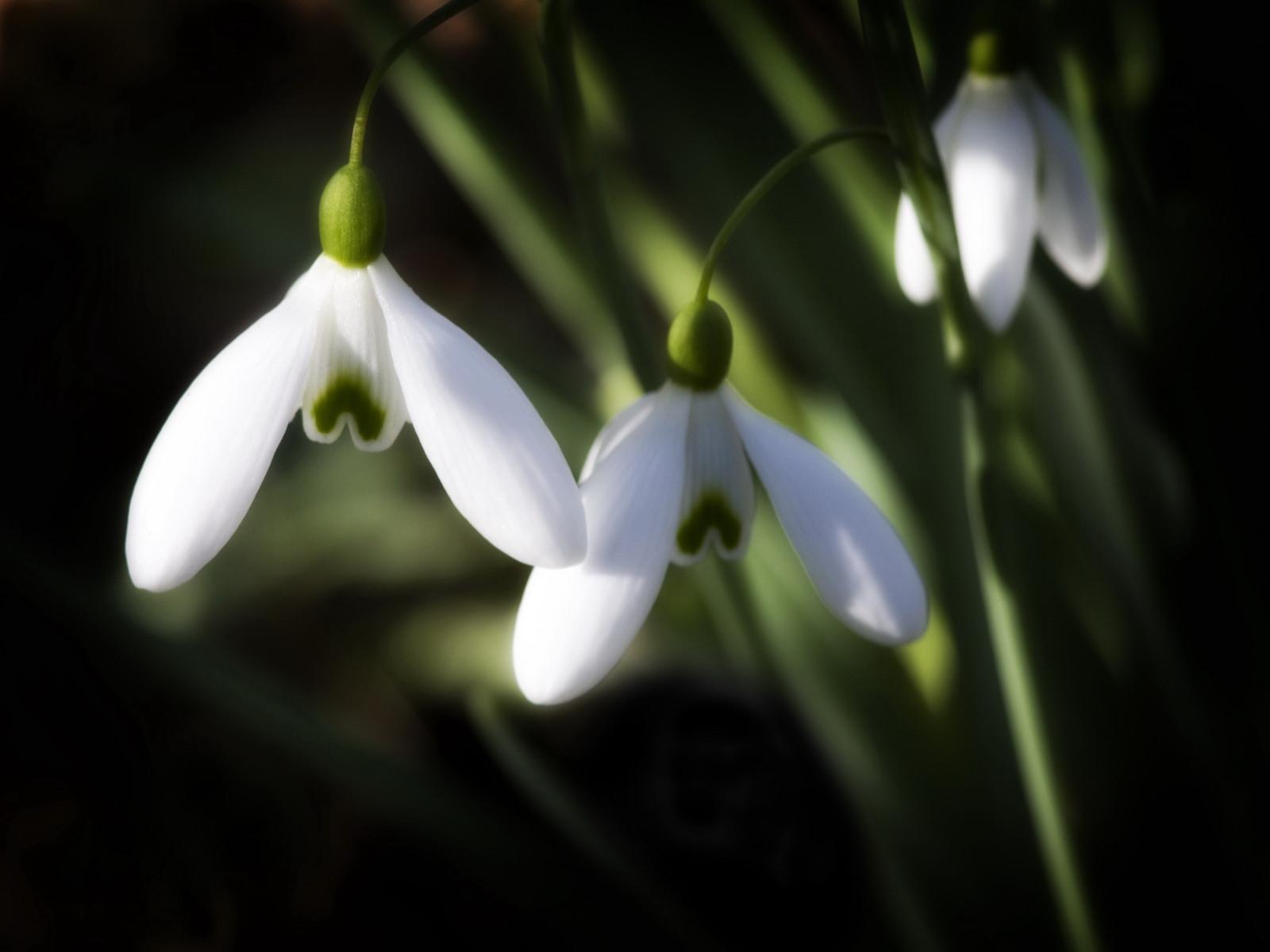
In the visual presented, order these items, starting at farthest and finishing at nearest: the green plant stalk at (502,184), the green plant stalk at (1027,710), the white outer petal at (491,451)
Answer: the green plant stalk at (502,184)
the green plant stalk at (1027,710)
the white outer petal at (491,451)

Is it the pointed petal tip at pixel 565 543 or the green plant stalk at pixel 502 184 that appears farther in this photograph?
the green plant stalk at pixel 502 184

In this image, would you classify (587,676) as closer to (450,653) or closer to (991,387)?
(991,387)

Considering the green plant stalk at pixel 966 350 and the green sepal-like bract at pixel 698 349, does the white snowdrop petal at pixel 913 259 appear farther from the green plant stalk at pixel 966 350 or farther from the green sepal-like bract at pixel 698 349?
the green sepal-like bract at pixel 698 349

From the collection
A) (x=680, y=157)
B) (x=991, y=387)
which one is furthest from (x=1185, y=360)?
(x=680, y=157)

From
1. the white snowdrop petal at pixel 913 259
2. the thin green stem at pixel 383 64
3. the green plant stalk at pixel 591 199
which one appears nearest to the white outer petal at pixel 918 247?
the white snowdrop petal at pixel 913 259

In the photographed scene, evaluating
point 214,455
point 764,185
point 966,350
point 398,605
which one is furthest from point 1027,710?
point 398,605

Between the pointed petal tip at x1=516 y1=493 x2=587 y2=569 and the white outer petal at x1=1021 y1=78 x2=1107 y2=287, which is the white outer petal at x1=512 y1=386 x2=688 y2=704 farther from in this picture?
the white outer petal at x1=1021 y1=78 x2=1107 y2=287
